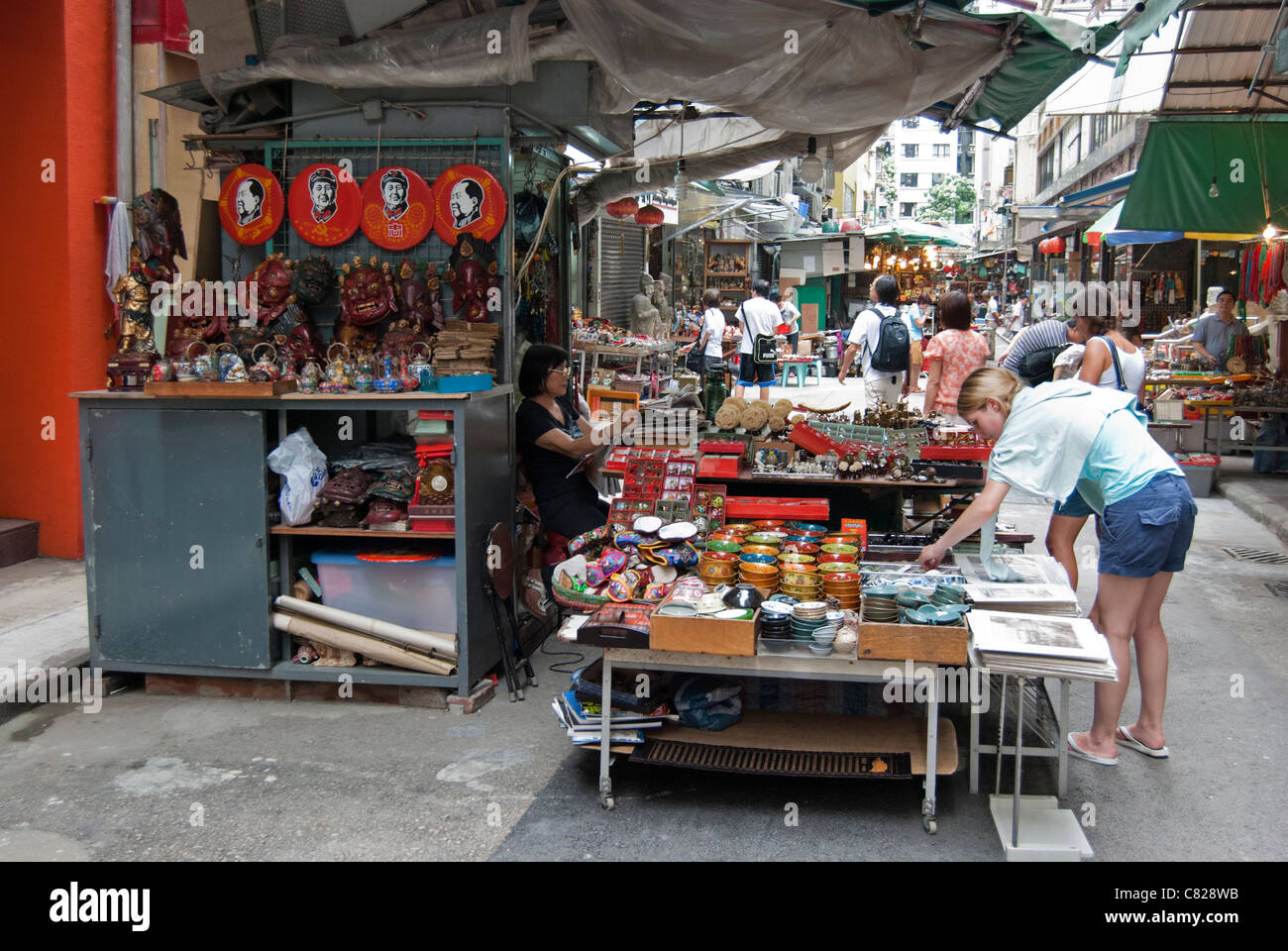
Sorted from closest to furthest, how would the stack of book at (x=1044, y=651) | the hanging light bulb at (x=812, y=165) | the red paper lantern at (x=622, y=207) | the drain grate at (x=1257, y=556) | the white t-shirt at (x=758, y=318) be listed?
the stack of book at (x=1044, y=651), the hanging light bulb at (x=812, y=165), the drain grate at (x=1257, y=556), the red paper lantern at (x=622, y=207), the white t-shirt at (x=758, y=318)

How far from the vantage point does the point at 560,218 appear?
26.0 feet

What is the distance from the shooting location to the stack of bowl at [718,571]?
4.79 metres

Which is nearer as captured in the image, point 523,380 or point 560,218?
point 523,380

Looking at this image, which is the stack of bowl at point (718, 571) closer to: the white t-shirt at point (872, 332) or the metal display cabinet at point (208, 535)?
the metal display cabinet at point (208, 535)

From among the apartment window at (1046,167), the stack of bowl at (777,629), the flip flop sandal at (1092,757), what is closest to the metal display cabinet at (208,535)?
the stack of bowl at (777,629)

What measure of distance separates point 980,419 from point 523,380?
9.19 ft

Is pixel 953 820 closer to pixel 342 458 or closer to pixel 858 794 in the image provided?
pixel 858 794

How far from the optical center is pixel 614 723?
458 cm

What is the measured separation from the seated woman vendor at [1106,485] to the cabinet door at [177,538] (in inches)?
134

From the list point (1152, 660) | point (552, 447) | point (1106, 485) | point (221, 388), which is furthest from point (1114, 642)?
point (221, 388)

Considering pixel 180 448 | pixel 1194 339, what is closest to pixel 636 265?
pixel 1194 339

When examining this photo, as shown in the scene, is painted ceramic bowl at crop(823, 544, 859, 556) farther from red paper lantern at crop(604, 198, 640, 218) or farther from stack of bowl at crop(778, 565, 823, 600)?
red paper lantern at crop(604, 198, 640, 218)

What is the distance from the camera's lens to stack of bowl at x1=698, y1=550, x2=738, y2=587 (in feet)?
15.7

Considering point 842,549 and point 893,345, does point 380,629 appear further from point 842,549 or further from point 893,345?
point 893,345
